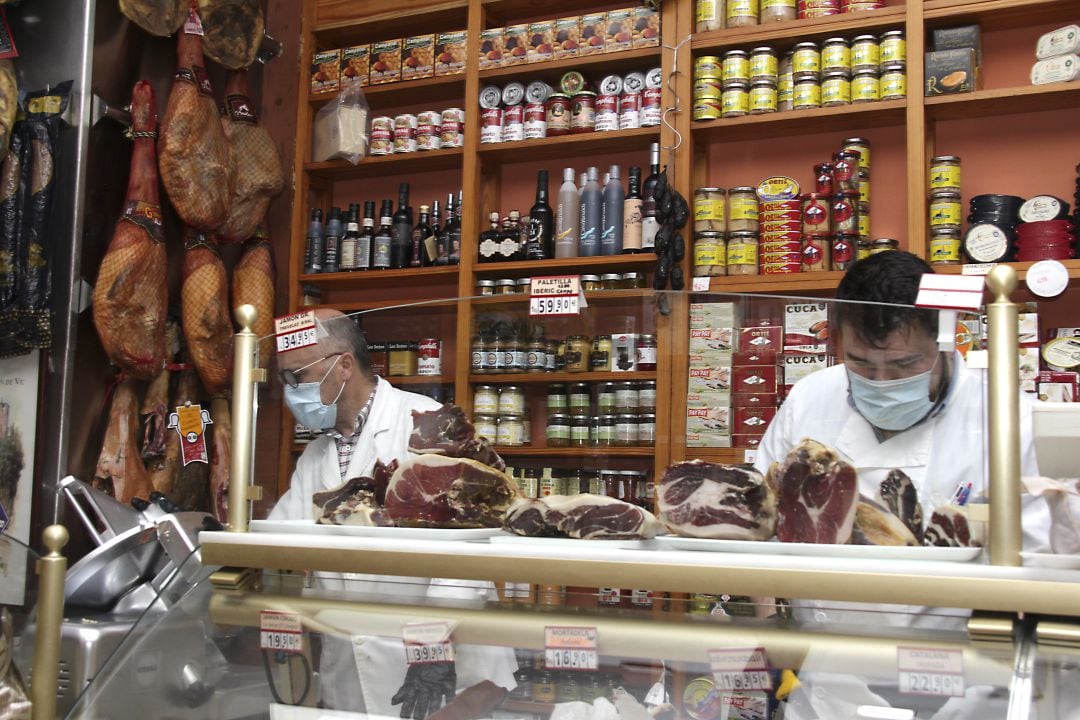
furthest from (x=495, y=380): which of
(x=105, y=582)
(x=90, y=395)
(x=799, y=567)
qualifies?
(x=90, y=395)

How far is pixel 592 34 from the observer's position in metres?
4.28

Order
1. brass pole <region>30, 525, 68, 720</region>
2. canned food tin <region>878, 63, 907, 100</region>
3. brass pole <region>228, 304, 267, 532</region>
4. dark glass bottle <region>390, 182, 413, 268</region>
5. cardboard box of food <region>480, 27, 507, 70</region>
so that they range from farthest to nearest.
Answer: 1. dark glass bottle <region>390, 182, 413, 268</region>
2. cardboard box of food <region>480, 27, 507, 70</region>
3. canned food tin <region>878, 63, 907, 100</region>
4. brass pole <region>228, 304, 267, 532</region>
5. brass pole <region>30, 525, 68, 720</region>

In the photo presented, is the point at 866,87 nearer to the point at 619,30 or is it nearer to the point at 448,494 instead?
the point at 619,30

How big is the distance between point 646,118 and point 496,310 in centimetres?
253

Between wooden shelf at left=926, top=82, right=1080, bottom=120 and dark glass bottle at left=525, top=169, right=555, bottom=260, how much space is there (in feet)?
4.77

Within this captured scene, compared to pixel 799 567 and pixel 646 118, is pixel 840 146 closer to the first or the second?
pixel 646 118

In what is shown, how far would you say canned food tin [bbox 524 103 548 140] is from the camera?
434cm

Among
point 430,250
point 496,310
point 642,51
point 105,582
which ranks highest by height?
point 642,51

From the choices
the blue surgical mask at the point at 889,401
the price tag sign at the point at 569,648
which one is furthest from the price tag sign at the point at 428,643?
the blue surgical mask at the point at 889,401

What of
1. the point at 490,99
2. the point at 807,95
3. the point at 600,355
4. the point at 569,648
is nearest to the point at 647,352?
the point at 600,355

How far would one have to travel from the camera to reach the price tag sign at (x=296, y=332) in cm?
185

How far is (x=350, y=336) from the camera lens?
6.15ft

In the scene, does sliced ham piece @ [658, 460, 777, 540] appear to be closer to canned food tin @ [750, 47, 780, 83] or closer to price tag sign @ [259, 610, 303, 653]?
price tag sign @ [259, 610, 303, 653]

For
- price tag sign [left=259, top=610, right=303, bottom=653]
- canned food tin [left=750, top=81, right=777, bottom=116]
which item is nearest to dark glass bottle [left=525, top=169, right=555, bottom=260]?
canned food tin [left=750, top=81, right=777, bottom=116]
